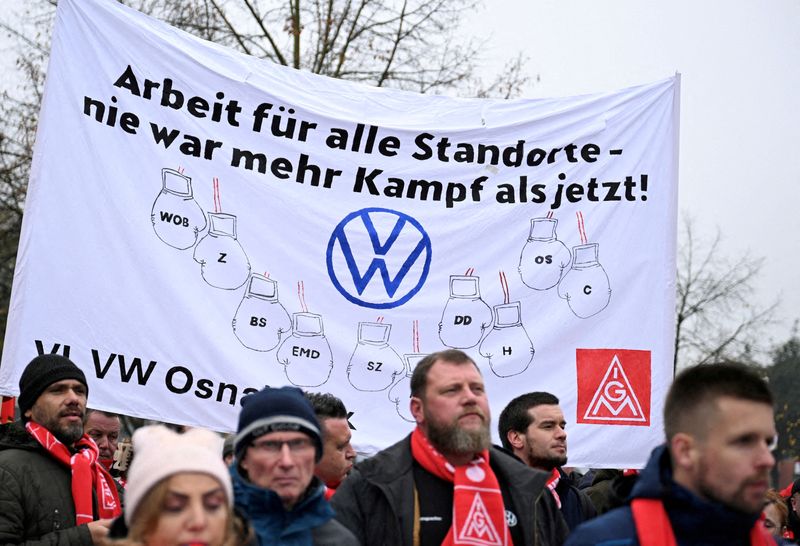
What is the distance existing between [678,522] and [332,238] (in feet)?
11.6

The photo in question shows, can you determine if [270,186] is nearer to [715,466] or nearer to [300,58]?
[715,466]

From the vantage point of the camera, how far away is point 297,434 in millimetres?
3986

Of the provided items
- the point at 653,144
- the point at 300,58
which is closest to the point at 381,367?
the point at 653,144

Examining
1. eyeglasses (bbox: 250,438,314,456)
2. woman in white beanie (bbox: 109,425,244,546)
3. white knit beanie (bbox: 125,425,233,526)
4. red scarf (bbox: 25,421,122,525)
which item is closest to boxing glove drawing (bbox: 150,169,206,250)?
red scarf (bbox: 25,421,122,525)

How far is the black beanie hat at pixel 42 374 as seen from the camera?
541 centimetres

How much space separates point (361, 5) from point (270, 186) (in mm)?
9631

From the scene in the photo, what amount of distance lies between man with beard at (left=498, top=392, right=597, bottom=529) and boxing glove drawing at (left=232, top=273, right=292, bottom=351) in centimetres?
139

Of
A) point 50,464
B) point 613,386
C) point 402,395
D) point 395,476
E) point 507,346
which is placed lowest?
point 50,464

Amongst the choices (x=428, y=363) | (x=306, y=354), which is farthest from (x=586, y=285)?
(x=428, y=363)

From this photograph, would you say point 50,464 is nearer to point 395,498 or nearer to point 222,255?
point 222,255

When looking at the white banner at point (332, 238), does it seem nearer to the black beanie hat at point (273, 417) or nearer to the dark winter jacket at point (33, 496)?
the dark winter jacket at point (33, 496)

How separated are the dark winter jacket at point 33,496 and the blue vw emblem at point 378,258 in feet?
6.22

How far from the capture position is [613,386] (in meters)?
6.39

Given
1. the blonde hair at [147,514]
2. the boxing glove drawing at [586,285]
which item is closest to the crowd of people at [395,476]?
the blonde hair at [147,514]
